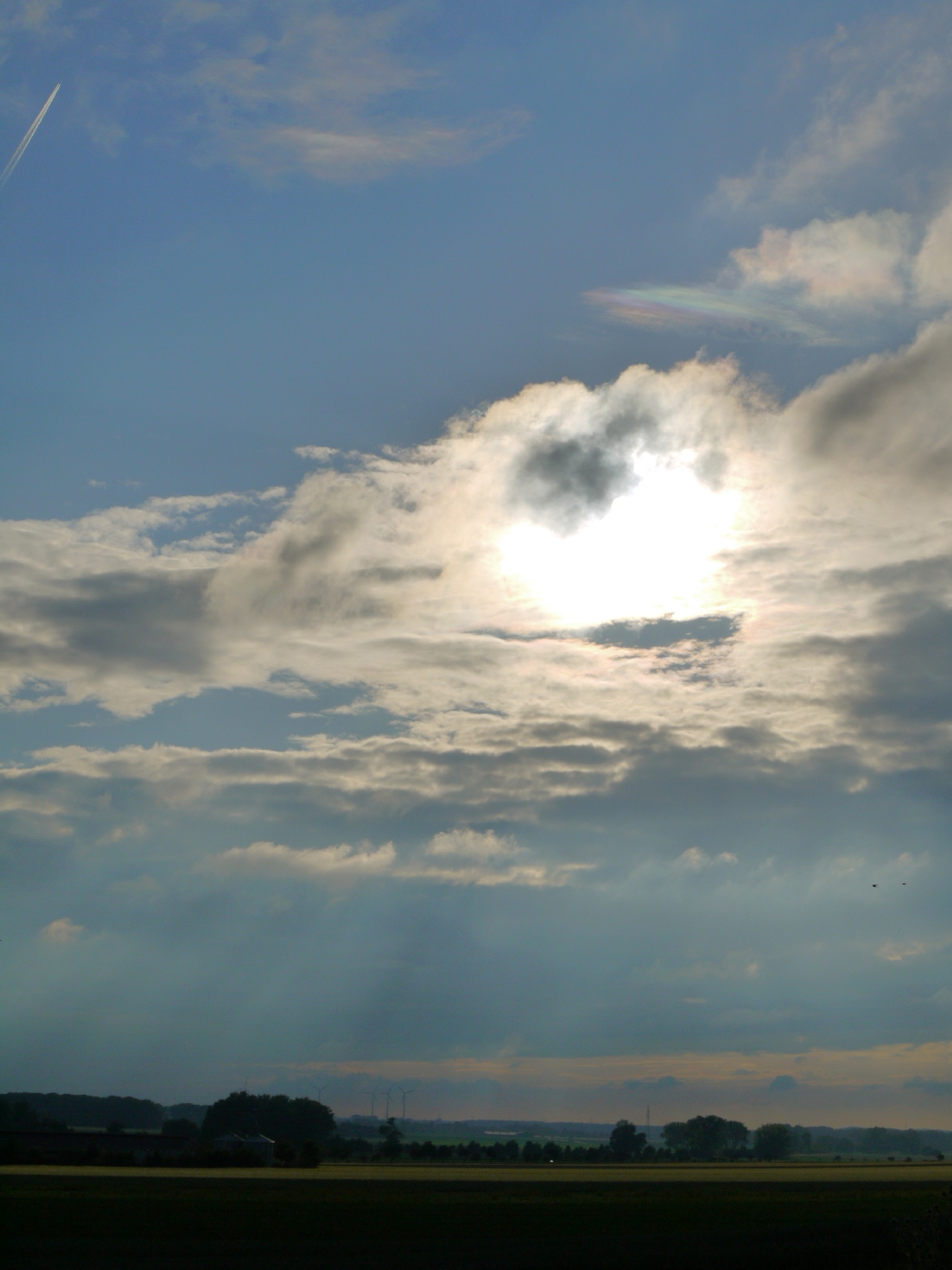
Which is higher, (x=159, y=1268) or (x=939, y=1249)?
(x=939, y=1249)

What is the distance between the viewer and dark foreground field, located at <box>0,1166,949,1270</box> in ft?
113

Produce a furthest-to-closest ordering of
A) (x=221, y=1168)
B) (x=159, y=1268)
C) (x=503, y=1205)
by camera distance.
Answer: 1. (x=221, y=1168)
2. (x=503, y=1205)
3. (x=159, y=1268)

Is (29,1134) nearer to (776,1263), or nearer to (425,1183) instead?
(425,1183)

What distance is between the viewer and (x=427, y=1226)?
4612 cm

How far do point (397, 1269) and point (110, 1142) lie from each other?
471ft

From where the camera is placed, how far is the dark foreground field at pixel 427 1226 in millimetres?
34469

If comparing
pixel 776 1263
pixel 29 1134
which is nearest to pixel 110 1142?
pixel 29 1134

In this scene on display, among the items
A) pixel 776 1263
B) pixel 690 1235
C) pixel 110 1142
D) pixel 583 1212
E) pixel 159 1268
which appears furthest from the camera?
pixel 110 1142

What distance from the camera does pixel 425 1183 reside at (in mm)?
84250

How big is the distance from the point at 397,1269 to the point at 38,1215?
25.5m

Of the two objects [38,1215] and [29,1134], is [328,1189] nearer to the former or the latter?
[38,1215]

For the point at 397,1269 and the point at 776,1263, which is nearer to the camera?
the point at 397,1269

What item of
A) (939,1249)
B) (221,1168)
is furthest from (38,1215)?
(221,1168)

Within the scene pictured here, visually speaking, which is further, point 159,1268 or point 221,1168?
point 221,1168
